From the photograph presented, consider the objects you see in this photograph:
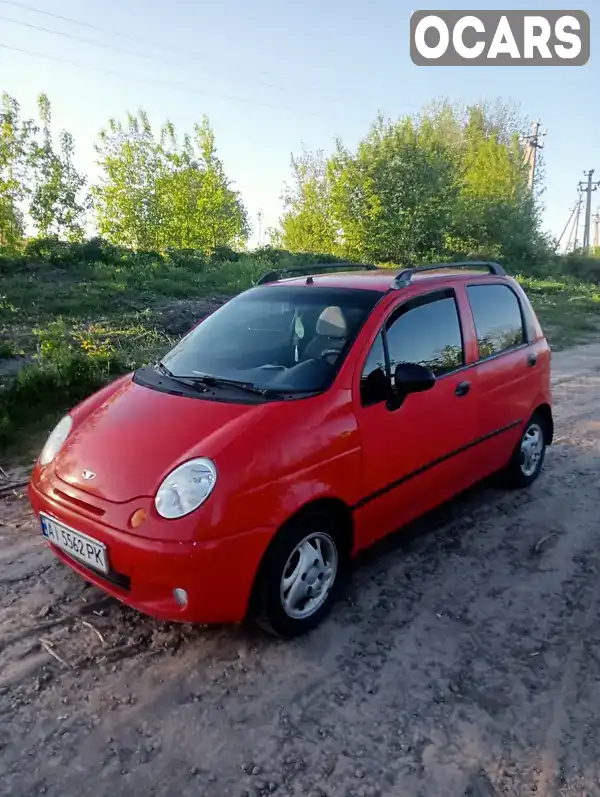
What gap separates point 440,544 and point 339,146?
98.1ft

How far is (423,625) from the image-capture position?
123 inches

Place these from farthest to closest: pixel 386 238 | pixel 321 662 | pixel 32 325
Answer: pixel 386 238
pixel 32 325
pixel 321 662

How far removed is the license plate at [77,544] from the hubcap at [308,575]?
0.86 m

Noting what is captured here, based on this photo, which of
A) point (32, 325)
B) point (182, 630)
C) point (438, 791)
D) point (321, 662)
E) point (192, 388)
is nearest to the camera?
point (438, 791)

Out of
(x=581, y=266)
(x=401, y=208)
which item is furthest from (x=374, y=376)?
(x=581, y=266)

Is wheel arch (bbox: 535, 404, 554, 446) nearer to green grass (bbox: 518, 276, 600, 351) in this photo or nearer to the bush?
green grass (bbox: 518, 276, 600, 351)

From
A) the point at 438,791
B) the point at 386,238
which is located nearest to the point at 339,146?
the point at 386,238

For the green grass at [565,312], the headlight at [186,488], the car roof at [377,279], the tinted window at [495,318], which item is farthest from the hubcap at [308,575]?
the green grass at [565,312]

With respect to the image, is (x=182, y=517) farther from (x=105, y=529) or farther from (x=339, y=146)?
(x=339, y=146)

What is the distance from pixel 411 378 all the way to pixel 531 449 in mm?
2214

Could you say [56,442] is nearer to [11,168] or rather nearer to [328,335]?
[328,335]

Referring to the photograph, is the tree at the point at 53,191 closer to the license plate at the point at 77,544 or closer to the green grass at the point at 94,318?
the green grass at the point at 94,318

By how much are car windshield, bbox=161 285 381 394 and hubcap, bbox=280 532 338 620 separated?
811mm

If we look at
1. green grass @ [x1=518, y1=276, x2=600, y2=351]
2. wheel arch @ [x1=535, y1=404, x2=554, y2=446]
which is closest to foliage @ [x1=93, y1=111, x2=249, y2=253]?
green grass @ [x1=518, y1=276, x2=600, y2=351]
